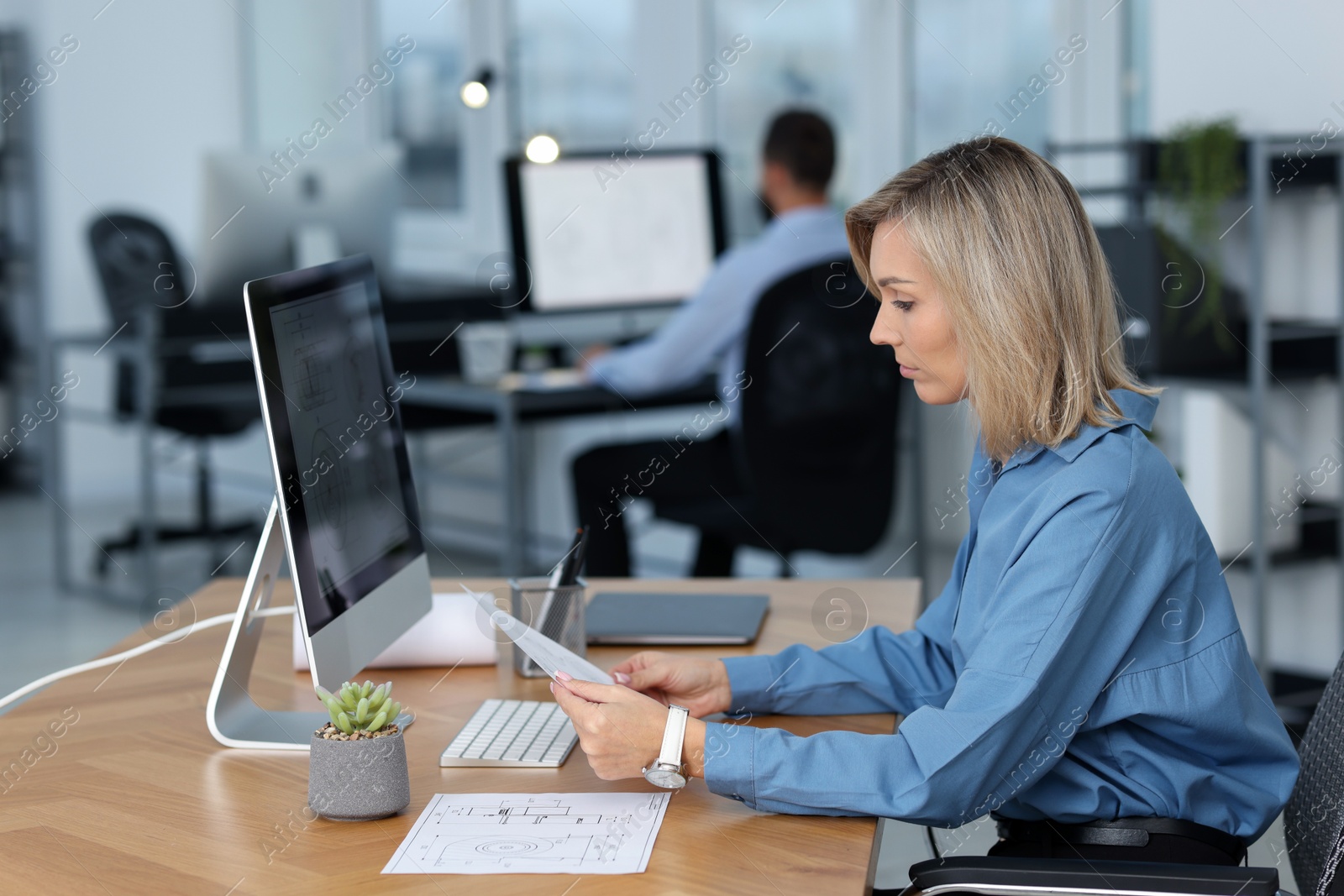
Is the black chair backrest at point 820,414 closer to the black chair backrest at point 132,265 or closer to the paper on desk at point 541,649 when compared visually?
the paper on desk at point 541,649

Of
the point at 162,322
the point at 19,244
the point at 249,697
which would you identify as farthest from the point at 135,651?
the point at 19,244

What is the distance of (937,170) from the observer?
1.23 meters

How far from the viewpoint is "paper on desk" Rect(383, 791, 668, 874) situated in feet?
3.36

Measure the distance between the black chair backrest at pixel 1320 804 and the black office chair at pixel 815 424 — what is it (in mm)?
1826

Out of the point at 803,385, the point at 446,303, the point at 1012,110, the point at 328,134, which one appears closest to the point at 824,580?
the point at 803,385

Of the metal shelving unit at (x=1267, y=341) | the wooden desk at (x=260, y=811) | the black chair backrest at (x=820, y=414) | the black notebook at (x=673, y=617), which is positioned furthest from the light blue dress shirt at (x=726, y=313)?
the wooden desk at (x=260, y=811)

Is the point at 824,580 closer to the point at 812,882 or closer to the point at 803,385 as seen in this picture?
the point at 812,882

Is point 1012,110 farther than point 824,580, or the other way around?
point 1012,110

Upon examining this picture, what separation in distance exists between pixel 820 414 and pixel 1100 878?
2154 millimetres

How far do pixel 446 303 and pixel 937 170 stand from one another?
3.39m

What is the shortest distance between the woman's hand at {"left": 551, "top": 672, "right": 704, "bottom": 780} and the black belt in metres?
0.34

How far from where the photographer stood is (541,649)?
1.19 metres

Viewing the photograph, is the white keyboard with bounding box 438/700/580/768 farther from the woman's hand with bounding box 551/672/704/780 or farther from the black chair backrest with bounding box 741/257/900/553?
the black chair backrest with bounding box 741/257/900/553

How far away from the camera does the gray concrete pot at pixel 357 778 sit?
1.10 meters
